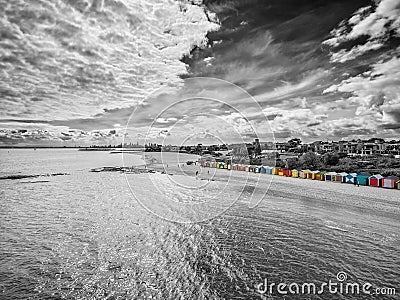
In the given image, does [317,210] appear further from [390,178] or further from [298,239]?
[390,178]

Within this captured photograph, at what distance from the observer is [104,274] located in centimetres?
1412

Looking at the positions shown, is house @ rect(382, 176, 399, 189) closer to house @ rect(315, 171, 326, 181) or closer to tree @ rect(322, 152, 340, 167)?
house @ rect(315, 171, 326, 181)

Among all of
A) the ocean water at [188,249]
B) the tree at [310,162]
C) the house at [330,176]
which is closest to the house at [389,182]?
the house at [330,176]

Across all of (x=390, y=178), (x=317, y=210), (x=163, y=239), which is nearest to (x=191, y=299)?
(x=163, y=239)

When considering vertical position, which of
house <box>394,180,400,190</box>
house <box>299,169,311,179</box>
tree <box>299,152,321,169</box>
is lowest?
house <box>394,180,400,190</box>

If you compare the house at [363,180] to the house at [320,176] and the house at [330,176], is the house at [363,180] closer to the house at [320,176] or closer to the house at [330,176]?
the house at [330,176]

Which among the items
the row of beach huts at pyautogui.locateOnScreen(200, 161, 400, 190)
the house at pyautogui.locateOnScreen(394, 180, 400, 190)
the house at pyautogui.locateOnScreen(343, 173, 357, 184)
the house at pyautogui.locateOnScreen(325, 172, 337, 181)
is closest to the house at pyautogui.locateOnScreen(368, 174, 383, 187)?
the row of beach huts at pyautogui.locateOnScreen(200, 161, 400, 190)

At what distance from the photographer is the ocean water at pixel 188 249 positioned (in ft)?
42.7

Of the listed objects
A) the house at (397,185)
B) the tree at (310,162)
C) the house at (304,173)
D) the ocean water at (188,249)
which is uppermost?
the tree at (310,162)

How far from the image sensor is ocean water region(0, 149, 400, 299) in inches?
512

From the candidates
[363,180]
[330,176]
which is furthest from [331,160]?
[363,180]

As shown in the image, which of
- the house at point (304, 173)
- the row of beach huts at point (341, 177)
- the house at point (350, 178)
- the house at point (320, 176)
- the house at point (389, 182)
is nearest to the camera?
the house at point (389, 182)

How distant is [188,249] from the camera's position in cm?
1781

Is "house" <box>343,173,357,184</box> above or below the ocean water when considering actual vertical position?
above
